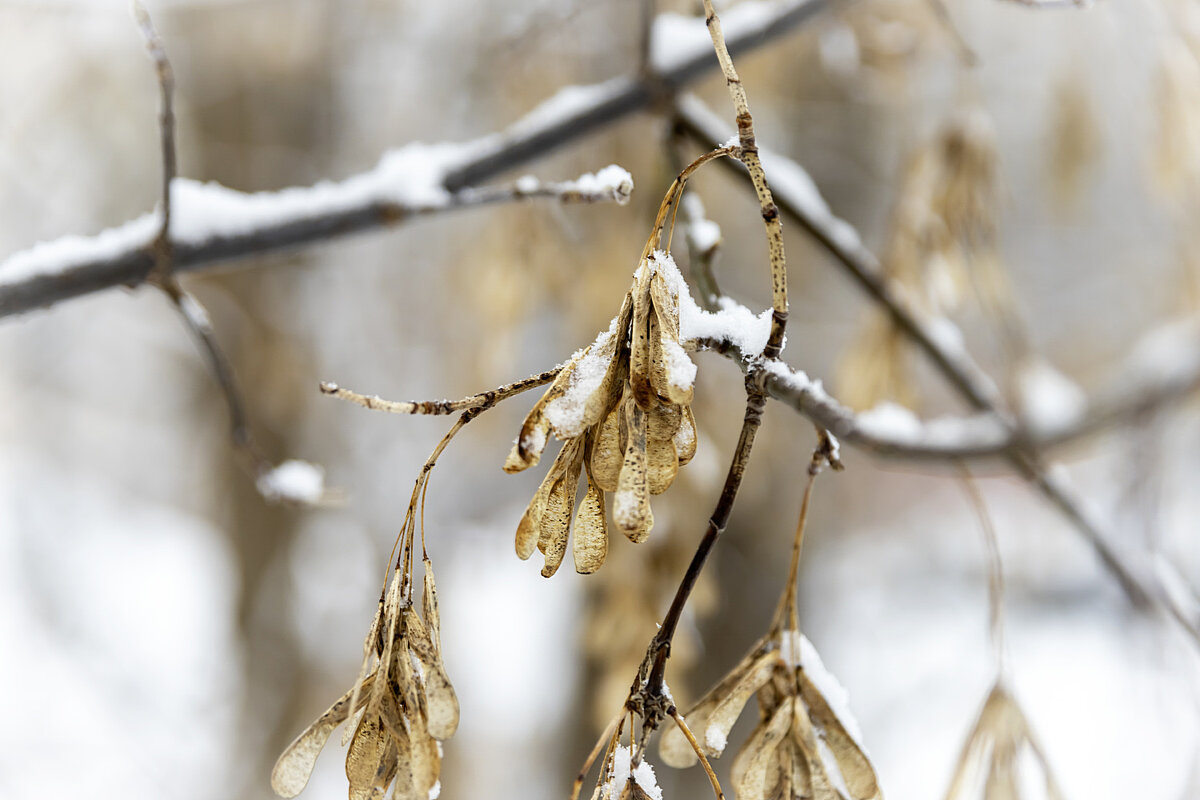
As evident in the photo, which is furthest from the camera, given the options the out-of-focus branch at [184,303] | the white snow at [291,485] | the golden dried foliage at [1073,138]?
the golden dried foliage at [1073,138]

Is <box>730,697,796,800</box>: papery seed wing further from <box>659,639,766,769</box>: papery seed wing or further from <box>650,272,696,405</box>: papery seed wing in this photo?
<box>650,272,696,405</box>: papery seed wing

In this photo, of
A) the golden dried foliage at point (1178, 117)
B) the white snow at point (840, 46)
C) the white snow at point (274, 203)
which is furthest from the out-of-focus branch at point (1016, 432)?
the white snow at point (840, 46)

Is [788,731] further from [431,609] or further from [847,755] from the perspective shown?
[431,609]

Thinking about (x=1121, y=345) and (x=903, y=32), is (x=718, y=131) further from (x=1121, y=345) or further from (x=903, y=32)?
(x=1121, y=345)

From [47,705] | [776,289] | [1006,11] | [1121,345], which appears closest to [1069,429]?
[776,289]

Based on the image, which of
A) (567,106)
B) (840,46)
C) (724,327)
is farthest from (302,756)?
(840,46)

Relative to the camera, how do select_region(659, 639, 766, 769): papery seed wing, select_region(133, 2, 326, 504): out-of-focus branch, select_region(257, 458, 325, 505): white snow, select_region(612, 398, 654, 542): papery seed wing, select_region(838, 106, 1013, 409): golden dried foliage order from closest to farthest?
select_region(612, 398, 654, 542): papery seed wing < select_region(659, 639, 766, 769): papery seed wing < select_region(133, 2, 326, 504): out-of-focus branch < select_region(257, 458, 325, 505): white snow < select_region(838, 106, 1013, 409): golden dried foliage

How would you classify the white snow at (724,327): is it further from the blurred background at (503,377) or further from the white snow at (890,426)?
the blurred background at (503,377)

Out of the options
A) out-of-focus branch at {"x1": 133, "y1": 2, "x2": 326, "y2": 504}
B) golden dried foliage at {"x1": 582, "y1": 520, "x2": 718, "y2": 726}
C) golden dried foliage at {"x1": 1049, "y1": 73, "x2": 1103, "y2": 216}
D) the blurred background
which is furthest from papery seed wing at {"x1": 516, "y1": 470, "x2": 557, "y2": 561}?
golden dried foliage at {"x1": 1049, "y1": 73, "x2": 1103, "y2": 216}
